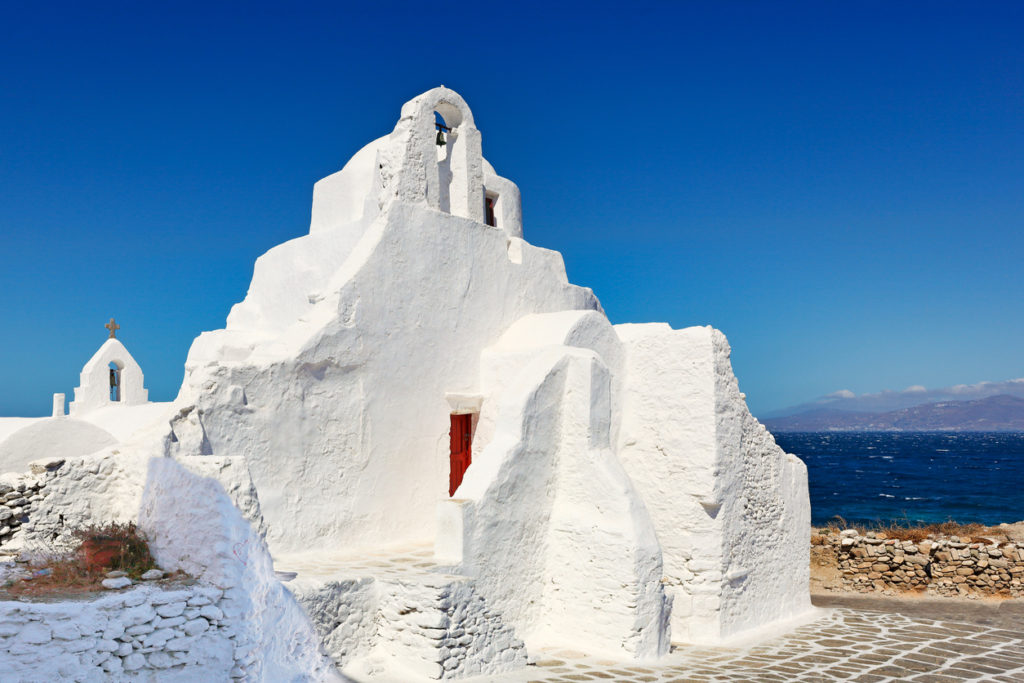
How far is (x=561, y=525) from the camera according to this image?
33.4ft

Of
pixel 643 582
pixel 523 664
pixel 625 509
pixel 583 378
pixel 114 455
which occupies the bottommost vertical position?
pixel 523 664

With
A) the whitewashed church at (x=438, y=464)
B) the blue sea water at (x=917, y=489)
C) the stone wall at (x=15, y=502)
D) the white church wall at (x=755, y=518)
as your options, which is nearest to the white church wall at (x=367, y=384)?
the whitewashed church at (x=438, y=464)

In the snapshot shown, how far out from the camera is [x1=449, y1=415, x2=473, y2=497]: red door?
11180 mm

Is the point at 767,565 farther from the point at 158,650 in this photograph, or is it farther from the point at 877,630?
the point at 158,650

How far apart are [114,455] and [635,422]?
706 centimetres

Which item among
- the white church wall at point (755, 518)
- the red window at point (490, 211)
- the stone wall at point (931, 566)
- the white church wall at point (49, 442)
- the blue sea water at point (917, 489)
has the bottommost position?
the blue sea water at point (917, 489)

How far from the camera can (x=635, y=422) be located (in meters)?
12.0

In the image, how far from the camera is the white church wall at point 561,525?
30.7 feet

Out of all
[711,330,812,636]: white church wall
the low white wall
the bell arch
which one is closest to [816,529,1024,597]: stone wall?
[711,330,812,636]: white church wall

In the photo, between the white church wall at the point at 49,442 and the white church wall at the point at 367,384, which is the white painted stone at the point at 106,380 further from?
the white church wall at the point at 49,442

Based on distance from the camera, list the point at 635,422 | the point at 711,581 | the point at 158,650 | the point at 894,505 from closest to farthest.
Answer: the point at 158,650, the point at 711,581, the point at 635,422, the point at 894,505

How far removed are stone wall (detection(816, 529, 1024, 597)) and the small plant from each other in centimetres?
1466

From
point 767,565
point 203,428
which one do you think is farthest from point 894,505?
point 203,428

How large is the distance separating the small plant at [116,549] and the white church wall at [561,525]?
3.16 meters
